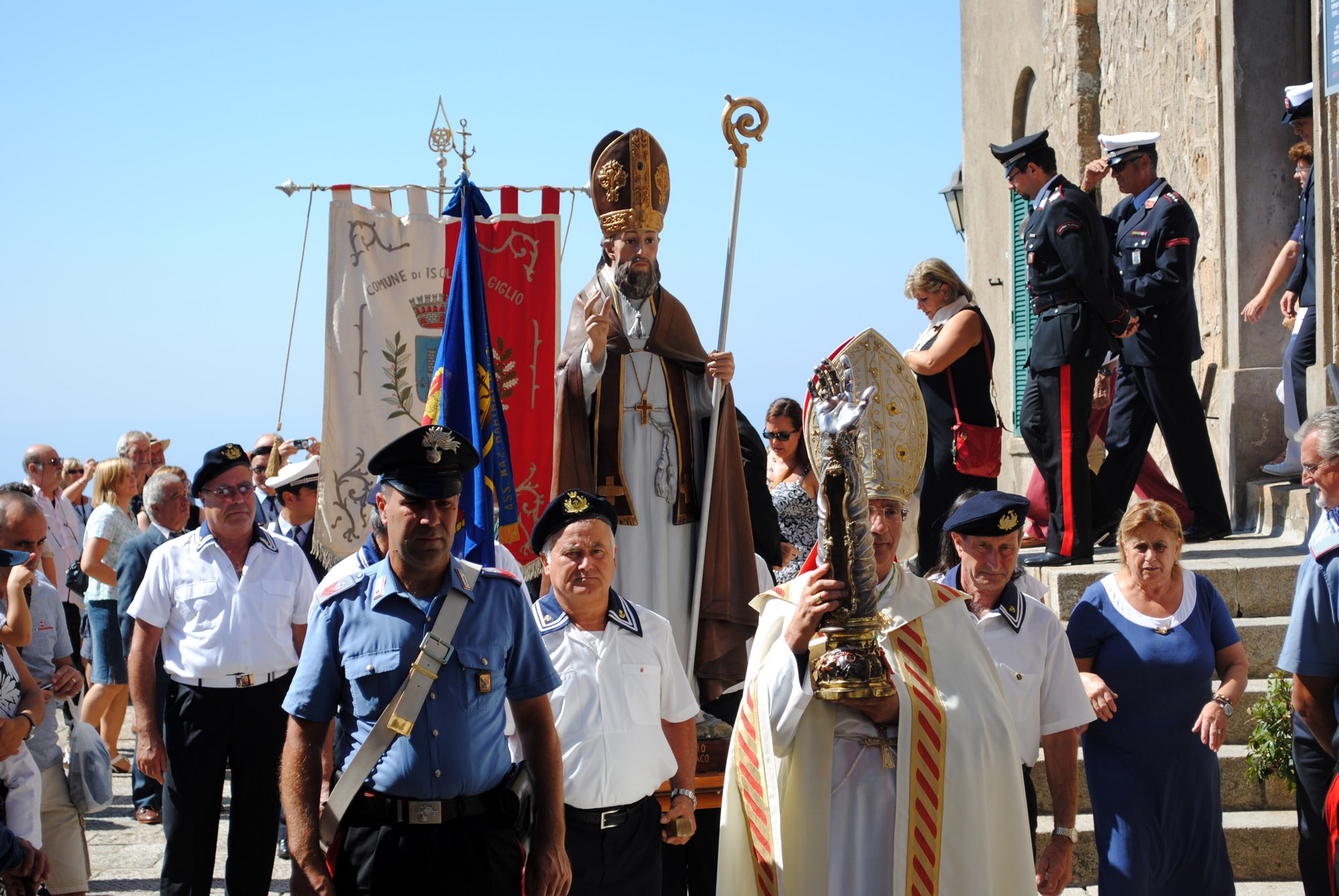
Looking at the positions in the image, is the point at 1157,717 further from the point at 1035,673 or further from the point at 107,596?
the point at 107,596

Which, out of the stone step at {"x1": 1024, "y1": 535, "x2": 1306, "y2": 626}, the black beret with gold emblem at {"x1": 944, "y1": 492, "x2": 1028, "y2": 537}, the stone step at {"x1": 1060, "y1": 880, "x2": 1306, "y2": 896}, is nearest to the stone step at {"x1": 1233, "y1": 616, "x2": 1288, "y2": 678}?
the stone step at {"x1": 1024, "y1": 535, "x2": 1306, "y2": 626}

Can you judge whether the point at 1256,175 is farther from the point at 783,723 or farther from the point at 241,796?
the point at 241,796

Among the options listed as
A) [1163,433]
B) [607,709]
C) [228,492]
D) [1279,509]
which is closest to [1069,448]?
[1163,433]

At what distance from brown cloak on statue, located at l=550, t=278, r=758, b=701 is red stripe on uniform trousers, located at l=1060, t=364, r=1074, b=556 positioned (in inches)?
89.3

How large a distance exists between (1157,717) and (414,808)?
2.62m

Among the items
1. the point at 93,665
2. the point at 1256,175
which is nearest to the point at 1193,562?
the point at 1256,175

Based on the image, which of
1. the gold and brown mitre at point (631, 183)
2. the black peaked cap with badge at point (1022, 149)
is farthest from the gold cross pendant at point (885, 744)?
the black peaked cap with badge at point (1022, 149)

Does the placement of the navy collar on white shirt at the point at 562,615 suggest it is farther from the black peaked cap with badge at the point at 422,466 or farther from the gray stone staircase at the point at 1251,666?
the gray stone staircase at the point at 1251,666

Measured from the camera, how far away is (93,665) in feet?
26.9

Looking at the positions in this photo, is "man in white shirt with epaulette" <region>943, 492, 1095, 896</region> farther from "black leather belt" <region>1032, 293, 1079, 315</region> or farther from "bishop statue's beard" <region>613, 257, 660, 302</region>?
"black leather belt" <region>1032, 293, 1079, 315</region>

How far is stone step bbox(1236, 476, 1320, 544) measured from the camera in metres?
7.43

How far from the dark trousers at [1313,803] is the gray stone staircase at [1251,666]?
1.08 metres

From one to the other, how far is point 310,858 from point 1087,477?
470 cm

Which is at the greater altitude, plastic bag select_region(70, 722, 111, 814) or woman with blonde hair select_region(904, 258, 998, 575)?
woman with blonde hair select_region(904, 258, 998, 575)
